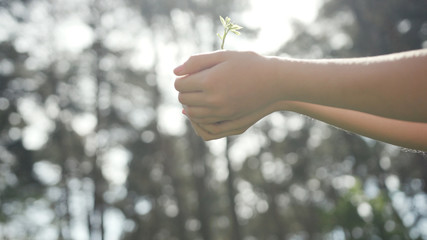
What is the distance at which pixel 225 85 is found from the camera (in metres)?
1.41

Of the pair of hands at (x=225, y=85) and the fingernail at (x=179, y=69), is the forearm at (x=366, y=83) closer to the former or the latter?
the pair of hands at (x=225, y=85)

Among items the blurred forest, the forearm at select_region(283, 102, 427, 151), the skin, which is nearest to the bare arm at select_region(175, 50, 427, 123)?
the skin

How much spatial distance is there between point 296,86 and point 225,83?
26 cm

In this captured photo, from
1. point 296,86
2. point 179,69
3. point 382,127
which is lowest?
point 382,127

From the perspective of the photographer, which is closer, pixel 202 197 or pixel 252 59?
pixel 252 59

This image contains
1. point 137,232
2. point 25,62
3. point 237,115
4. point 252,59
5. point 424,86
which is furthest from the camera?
point 137,232

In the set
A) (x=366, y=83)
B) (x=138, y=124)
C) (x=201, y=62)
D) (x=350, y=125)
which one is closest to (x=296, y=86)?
(x=366, y=83)

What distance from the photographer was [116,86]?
19219 millimetres

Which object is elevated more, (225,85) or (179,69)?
(179,69)

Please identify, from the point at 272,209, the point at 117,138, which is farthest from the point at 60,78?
the point at 272,209

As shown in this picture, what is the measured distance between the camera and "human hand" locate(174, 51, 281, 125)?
1.41 metres

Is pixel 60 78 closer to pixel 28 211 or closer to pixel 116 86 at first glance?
pixel 116 86

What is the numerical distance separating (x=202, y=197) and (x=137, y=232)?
7.28m

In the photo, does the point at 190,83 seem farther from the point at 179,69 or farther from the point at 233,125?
the point at 233,125
